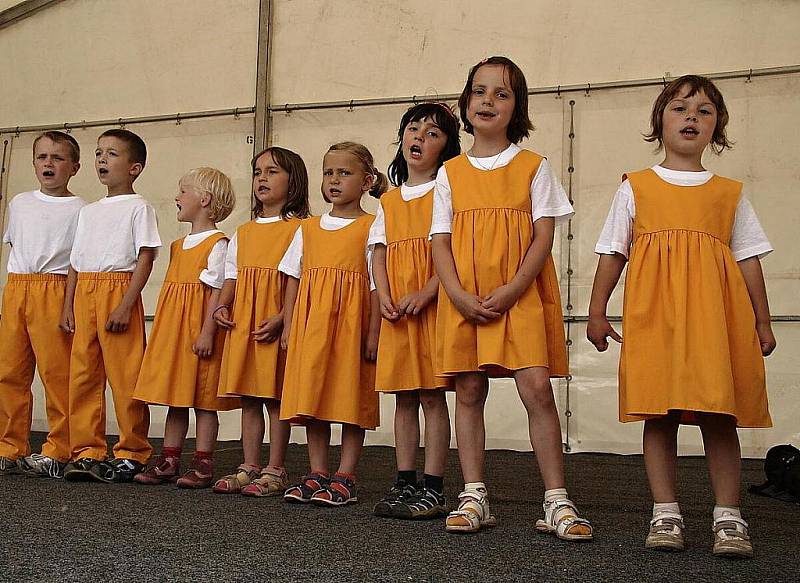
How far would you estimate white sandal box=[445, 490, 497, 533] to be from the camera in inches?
88.8

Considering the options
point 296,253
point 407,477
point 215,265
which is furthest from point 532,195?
point 215,265

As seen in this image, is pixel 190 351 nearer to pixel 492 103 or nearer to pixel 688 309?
pixel 492 103

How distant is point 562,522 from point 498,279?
62 cm

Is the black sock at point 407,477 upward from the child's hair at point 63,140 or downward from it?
downward

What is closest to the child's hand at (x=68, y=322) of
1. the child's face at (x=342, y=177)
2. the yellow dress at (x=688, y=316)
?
the child's face at (x=342, y=177)

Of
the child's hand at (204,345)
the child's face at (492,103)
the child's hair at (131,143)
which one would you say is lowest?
the child's hand at (204,345)

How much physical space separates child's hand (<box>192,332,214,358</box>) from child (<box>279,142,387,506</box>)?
1.37 feet

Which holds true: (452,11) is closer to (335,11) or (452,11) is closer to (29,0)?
(335,11)

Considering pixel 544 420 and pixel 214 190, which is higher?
pixel 214 190

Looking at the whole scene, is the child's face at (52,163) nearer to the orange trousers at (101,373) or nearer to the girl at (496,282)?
the orange trousers at (101,373)

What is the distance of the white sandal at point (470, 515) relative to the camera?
2.26 meters

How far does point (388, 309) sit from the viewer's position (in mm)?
2715

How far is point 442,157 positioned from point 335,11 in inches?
149

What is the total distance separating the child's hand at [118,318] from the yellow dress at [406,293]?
1.17 m
